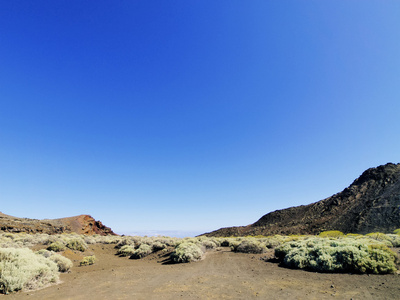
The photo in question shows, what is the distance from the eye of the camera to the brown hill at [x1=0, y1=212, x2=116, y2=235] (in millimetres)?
35766

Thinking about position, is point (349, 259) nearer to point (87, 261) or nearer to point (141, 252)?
point (141, 252)

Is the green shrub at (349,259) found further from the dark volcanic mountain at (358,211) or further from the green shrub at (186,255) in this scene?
the dark volcanic mountain at (358,211)

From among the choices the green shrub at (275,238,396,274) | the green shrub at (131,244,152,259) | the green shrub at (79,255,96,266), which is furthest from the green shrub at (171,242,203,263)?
the green shrub at (275,238,396,274)

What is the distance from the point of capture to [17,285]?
827 centimetres

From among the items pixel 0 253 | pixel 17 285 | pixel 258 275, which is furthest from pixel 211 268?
pixel 0 253

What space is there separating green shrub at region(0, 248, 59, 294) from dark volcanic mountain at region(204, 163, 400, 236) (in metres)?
52.8

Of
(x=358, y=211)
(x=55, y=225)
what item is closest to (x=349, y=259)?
(x=55, y=225)

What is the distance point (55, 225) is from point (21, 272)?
45941 mm

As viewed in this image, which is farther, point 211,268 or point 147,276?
point 211,268

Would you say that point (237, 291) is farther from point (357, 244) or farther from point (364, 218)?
point (364, 218)

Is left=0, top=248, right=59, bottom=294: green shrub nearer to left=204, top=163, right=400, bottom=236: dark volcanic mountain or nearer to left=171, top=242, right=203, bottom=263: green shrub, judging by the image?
left=171, top=242, right=203, bottom=263: green shrub

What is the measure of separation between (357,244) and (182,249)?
10979 millimetres

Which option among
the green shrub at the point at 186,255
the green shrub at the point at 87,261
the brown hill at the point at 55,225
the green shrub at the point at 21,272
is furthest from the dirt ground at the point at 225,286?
the brown hill at the point at 55,225

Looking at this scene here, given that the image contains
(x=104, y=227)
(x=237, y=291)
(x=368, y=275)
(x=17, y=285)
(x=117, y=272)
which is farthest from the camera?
(x=104, y=227)
